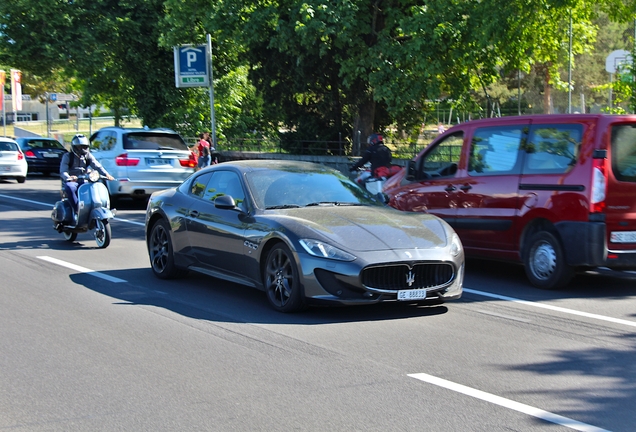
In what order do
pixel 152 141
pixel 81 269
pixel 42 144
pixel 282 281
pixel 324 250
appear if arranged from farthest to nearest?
pixel 42 144
pixel 152 141
pixel 81 269
pixel 282 281
pixel 324 250

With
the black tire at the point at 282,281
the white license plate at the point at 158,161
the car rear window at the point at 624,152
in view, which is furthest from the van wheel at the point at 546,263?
the white license plate at the point at 158,161

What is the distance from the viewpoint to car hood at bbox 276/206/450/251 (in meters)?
8.20

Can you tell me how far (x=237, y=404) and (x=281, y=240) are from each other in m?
3.00

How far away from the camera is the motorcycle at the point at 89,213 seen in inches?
538

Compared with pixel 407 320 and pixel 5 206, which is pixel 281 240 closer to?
pixel 407 320

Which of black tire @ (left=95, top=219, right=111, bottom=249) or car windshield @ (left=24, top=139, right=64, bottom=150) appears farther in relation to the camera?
car windshield @ (left=24, top=139, right=64, bottom=150)

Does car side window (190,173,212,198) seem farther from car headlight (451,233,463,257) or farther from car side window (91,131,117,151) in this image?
car side window (91,131,117,151)

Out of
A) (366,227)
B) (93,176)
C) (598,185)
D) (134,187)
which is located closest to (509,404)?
(366,227)

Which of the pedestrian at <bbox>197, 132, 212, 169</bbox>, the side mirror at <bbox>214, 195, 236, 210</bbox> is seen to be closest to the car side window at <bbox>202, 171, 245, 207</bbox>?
the side mirror at <bbox>214, 195, 236, 210</bbox>

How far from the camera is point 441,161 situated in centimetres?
1202

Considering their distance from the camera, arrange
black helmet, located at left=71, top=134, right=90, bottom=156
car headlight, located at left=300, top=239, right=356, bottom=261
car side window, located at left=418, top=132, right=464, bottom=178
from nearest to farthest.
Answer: car headlight, located at left=300, top=239, right=356, bottom=261
car side window, located at left=418, top=132, right=464, bottom=178
black helmet, located at left=71, top=134, right=90, bottom=156

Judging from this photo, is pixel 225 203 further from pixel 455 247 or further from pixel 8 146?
pixel 8 146

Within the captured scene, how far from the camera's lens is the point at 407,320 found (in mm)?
8164

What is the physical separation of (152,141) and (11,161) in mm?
11801
